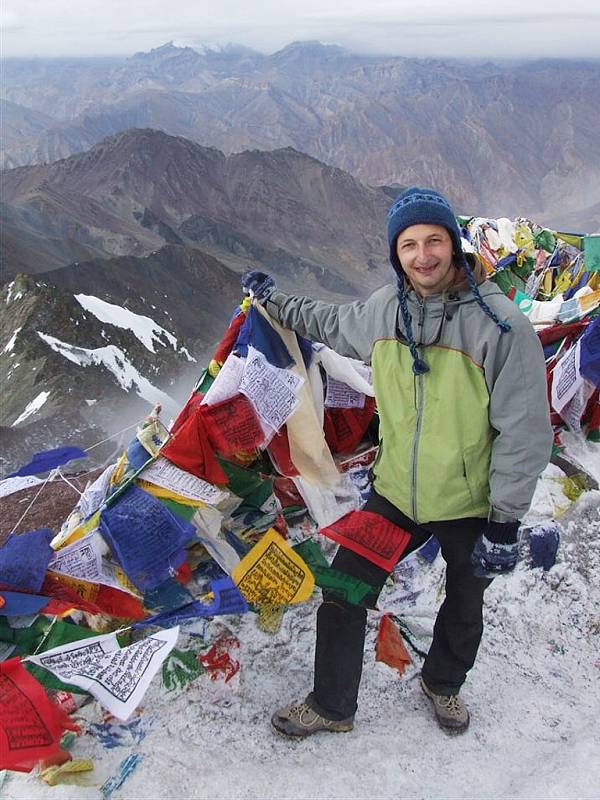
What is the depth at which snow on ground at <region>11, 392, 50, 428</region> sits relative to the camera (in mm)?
21977

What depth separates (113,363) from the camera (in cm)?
2733

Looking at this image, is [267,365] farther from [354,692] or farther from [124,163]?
[124,163]

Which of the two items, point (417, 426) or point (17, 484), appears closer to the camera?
point (417, 426)

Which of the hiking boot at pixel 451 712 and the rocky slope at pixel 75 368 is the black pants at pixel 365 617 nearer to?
the hiking boot at pixel 451 712

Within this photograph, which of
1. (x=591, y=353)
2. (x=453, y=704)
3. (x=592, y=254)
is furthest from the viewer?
(x=592, y=254)

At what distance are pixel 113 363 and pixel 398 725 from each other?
25796 millimetres

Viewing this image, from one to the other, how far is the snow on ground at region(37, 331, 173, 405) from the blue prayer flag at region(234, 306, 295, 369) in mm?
21450

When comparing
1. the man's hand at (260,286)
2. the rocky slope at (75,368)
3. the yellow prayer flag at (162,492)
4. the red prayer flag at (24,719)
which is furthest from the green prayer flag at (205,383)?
the rocky slope at (75,368)

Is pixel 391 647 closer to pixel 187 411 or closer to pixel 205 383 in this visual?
pixel 187 411

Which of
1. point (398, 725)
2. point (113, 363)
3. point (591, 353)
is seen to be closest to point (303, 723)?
point (398, 725)

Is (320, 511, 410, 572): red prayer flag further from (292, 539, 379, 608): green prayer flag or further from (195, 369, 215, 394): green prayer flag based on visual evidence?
(195, 369, 215, 394): green prayer flag

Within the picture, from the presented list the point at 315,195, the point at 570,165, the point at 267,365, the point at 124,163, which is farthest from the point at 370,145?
the point at 267,365

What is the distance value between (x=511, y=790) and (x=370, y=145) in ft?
661

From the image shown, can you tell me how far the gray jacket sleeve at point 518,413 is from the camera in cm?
239
